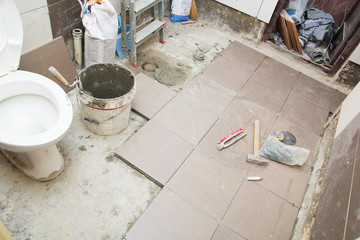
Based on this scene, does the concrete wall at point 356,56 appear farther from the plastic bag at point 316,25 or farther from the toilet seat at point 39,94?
the toilet seat at point 39,94

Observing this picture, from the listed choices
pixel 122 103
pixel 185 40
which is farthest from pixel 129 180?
pixel 185 40

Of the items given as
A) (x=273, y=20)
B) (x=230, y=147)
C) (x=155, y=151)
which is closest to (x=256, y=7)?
(x=273, y=20)

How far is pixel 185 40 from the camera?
3.18 metres

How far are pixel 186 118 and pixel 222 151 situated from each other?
433 millimetres

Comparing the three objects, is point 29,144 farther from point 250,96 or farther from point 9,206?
point 250,96

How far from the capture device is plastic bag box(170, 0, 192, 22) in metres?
3.27

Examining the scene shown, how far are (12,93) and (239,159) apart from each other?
5.57ft

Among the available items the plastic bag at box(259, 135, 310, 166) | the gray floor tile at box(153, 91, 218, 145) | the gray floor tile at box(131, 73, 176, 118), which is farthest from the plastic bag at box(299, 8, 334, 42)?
the gray floor tile at box(131, 73, 176, 118)

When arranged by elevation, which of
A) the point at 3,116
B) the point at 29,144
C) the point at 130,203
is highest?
the point at 29,144

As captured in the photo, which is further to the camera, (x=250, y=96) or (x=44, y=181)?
(x=250, y=96)

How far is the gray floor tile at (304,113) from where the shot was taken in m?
2.55

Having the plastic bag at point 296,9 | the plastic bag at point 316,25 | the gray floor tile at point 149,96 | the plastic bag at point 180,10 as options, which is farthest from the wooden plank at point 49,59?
the plastic bag at point 316,25

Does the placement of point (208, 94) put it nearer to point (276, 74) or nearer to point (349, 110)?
point (276, 74)

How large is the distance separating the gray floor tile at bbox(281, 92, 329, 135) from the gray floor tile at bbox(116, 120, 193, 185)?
1156mm
